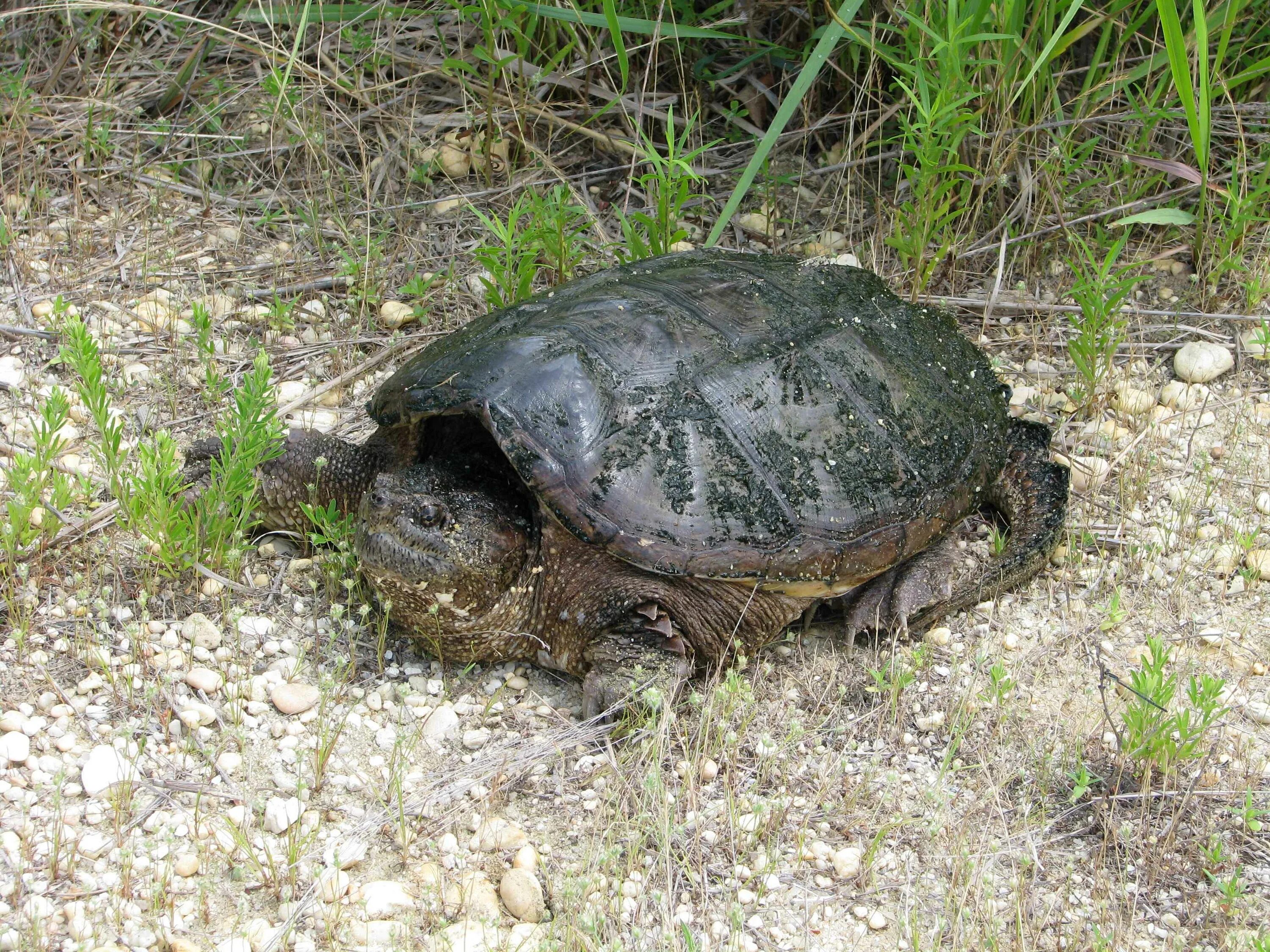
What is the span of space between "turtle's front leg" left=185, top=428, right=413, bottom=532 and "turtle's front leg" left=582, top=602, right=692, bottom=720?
63cm

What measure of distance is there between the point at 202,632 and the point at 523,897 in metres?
0.96

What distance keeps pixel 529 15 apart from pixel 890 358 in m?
1.62

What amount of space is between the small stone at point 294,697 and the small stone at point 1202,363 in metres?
2.45

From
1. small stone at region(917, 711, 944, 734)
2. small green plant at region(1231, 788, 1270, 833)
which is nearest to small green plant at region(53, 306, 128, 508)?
small stone at region(917, 711, 944, 734)

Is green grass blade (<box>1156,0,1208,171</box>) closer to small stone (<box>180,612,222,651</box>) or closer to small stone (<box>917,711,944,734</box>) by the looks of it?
small stone (<box>917,711,944,734</box>)

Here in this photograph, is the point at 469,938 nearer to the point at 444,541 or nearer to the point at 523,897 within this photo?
the point at 523,897

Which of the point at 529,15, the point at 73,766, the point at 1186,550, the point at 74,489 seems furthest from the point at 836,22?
the point at 73,766

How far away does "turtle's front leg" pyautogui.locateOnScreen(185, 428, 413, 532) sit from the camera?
2730 mm

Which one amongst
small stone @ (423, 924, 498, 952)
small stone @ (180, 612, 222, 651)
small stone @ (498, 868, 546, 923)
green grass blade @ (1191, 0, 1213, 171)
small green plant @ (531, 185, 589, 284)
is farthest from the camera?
small green plant @ (531, 185, 589, 284)

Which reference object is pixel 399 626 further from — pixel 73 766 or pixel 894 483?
pixel 894 483

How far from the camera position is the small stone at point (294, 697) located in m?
2.42

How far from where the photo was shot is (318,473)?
272 cm

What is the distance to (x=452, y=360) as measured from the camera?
2553 millimetres

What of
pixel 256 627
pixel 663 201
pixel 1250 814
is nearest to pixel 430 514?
pixel 256 627
